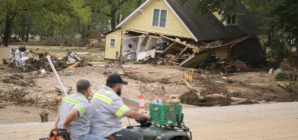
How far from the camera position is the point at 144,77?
18094 millimetres

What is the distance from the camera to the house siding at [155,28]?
25781 millimetres

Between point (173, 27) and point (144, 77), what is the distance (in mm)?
Answer: 9404

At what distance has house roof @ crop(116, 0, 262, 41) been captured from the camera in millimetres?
25177

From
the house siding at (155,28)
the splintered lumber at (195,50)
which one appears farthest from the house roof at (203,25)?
the splintered lumber at (195,50)

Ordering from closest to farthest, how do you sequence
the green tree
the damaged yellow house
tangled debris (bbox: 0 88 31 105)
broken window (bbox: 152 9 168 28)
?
tangled debris (bbox: 0 88 31 105)
the green tree
the damaged yellow house
broken window (bbox: 152 9 168 28)

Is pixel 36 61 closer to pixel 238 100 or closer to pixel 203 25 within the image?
pixel 203 25

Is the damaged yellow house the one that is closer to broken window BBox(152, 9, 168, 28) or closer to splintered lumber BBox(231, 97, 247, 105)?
broken window BBox(152, 9, 168, 28)

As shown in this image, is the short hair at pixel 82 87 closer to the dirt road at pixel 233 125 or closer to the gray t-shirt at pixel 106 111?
the gray t-shirt at pixel 106 111

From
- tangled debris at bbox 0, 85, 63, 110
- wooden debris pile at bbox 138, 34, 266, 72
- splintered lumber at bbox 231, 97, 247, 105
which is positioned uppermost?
wooden debris pile at bbox 138, 34, 266, 72

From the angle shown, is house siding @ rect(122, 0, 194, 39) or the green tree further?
house siding @ rect(122, 0, 194, 39)

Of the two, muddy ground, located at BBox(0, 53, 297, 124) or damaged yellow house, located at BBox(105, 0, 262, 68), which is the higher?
damaged yellow house, located at BBox(105, 0, 262, 68)

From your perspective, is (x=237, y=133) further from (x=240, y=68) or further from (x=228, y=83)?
(x=240, y=68)

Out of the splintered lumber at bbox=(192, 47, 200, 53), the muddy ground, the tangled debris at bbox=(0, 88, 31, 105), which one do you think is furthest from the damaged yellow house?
the tangled debris at bbox=(0, 88, 31, 105)

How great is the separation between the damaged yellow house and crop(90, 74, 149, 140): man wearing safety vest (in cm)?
1953
